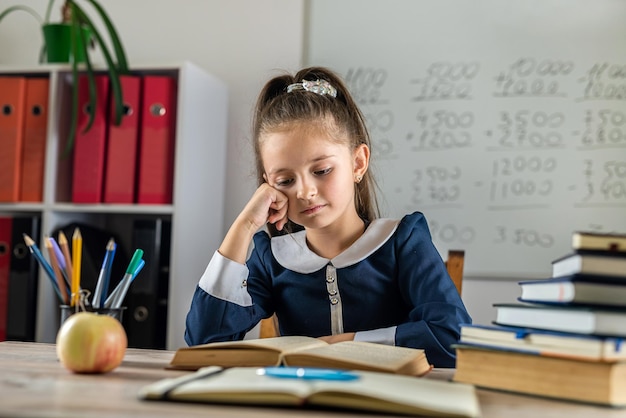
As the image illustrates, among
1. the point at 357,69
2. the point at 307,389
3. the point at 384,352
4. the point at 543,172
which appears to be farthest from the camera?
the point at 357,69

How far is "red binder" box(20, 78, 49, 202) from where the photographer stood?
2643 mm

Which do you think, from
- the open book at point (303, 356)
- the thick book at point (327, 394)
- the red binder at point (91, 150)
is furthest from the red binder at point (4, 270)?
the thick book at point (327, 394)

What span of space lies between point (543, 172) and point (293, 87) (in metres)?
1.24

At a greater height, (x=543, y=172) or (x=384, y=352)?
(x=543, y=172)

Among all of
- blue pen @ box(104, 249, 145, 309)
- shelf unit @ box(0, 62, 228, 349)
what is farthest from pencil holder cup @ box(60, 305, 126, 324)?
shelf unit @ box(0, 62, 228, 349)

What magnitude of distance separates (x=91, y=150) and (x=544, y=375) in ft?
6.72

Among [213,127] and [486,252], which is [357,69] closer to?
[213,127]

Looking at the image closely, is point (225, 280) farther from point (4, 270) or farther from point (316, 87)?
point (4, 270)

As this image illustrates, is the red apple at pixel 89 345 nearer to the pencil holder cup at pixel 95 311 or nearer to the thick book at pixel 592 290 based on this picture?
the pencil holder cup at pixel 95 311

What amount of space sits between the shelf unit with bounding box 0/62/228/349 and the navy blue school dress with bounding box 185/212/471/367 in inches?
37.6

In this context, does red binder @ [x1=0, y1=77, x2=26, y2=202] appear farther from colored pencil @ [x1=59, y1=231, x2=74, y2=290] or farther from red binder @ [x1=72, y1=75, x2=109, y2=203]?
colored pencil @ [x1=59, y1=231, x2=74, y2=290]

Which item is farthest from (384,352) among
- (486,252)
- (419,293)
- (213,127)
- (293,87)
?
(213,127)

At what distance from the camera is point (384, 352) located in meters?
0.99

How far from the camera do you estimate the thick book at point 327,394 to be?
67 cm
